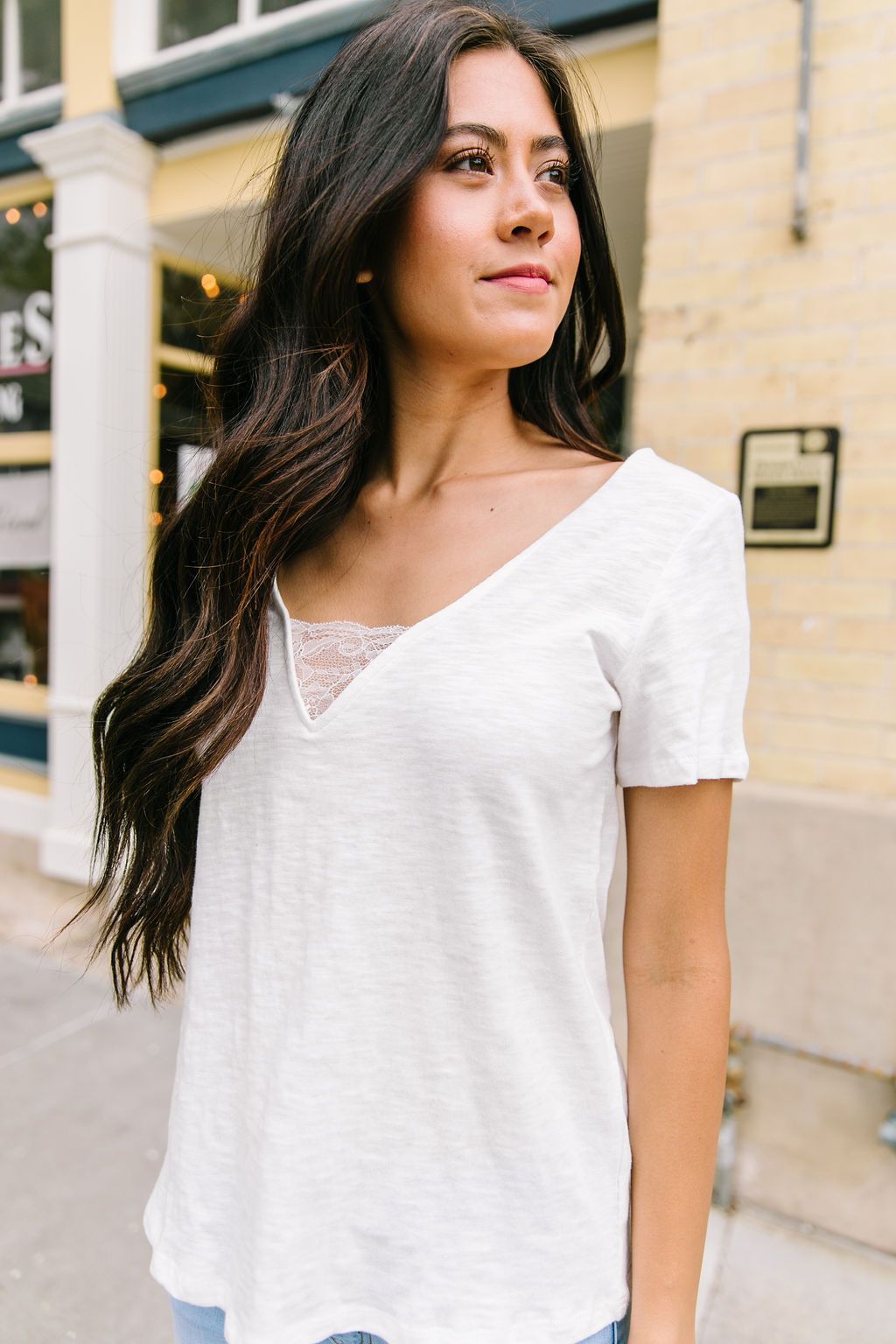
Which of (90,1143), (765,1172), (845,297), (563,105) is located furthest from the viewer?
(90,1143)

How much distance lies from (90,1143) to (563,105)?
3.00 metres

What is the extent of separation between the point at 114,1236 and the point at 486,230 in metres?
2.65

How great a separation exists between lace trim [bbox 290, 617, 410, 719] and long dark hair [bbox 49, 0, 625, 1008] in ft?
0.17

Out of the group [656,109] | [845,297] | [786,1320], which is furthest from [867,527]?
[786,1320]

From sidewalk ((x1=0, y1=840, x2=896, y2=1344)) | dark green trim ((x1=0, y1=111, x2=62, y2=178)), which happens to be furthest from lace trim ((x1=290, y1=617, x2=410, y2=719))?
dark green trim ((x1=0, y1=111, x2=62, y2=178))

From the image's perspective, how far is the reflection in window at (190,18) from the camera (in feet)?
14.0

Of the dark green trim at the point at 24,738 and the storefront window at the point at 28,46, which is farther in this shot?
the dark green trim at the point at 24,738

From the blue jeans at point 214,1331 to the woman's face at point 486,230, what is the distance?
3.37 ft

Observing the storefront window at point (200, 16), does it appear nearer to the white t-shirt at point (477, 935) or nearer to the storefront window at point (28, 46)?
the storefront window at point (28, 46)

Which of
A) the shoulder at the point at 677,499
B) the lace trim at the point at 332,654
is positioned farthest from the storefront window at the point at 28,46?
the shoulder at the point at 677,499

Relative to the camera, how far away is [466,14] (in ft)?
3.67

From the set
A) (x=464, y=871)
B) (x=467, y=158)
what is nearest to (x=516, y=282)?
(x=467, y=158)

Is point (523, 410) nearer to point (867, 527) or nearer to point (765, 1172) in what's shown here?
point (867, 527)

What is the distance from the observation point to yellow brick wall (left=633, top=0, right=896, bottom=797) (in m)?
2.46
